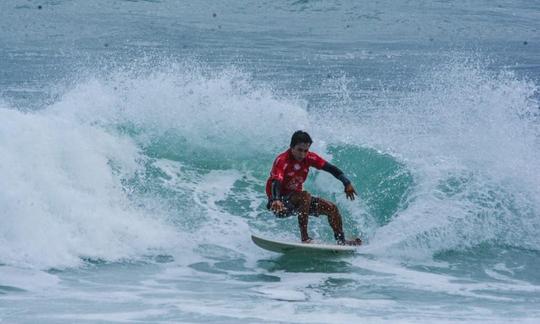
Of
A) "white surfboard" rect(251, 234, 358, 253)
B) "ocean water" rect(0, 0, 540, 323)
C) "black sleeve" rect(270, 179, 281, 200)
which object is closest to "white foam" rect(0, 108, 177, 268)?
"ocean water" rect(0, 0, 540, 323)

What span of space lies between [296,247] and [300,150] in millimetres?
993

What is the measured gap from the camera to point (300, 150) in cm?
927

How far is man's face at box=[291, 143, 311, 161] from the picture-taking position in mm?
9227

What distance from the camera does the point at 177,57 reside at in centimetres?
2606

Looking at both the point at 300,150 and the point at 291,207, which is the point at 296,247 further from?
the point at 300,150

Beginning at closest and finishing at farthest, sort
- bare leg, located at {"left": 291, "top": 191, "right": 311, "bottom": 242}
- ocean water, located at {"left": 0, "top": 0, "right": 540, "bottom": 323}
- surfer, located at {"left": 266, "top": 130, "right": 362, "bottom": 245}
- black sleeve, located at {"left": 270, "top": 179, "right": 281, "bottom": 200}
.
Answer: ocean water, located at {"left": 0, "top": 0, "right": 540, "bottom": 323}, black sleeve, located at {"left": 270, "top": 179, "right": 281, "bottom": 200}, surfer, located at {"left": 266, "top": 130, "right": 362, "bottom": 245}, bare leg, located at {"left": 291, "top": 191, "right": 311, "bottom": 242}

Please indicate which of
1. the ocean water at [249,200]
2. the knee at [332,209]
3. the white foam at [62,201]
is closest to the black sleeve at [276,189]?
the knee at [332,209]

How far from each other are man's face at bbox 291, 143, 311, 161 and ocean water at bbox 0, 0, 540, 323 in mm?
1084

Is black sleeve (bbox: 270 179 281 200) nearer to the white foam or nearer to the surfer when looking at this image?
the surfer

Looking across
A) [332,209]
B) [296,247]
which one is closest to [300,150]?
[332,209]

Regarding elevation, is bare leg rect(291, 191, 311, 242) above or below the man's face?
below

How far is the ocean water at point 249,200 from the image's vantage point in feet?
26.0

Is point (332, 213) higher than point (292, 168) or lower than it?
lower

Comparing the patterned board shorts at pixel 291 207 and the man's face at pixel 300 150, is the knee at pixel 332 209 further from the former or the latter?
the man's face at pixel 300 150
